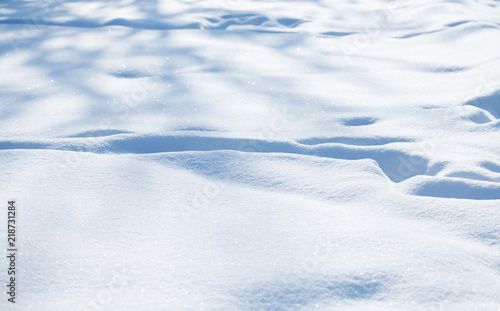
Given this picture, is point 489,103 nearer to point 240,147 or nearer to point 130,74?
point 240,147

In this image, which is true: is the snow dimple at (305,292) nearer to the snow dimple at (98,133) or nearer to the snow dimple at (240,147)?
the snow dimple at (240,147)

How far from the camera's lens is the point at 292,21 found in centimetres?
293

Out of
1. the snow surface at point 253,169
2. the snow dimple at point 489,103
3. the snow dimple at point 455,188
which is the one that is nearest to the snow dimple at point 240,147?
the snow surface at point 253,169

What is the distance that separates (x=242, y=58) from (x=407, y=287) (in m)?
1.56

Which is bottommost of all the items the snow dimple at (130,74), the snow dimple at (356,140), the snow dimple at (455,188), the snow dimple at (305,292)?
the snow dimple at (305,292)

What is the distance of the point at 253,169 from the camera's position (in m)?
1.28

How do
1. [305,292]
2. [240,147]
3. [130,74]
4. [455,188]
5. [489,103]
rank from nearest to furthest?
1. [305,292]
2. [455,188]
3. [240,147]
4. [489,103]
5. [130,74]

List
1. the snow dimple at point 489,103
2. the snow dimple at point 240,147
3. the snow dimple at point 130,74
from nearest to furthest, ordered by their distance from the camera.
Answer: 1. the snow dimple at point 240,147
2. the snow dimple at point 489,103
3. the snow dimple at point 130,74

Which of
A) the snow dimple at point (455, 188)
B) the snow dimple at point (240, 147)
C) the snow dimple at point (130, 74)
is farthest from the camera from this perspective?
the snow dimple at point (130, 74)

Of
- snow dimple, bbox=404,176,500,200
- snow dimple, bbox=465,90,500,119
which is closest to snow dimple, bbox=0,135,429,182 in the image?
snow dimple, bbox=404,176,500,200

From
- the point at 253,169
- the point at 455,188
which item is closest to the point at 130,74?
the point at 253,169

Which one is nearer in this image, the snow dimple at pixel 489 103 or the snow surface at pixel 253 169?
the snow surface at pixel 253 169

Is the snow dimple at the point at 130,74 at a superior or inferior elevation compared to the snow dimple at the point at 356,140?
superior

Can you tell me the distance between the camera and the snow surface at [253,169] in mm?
862
